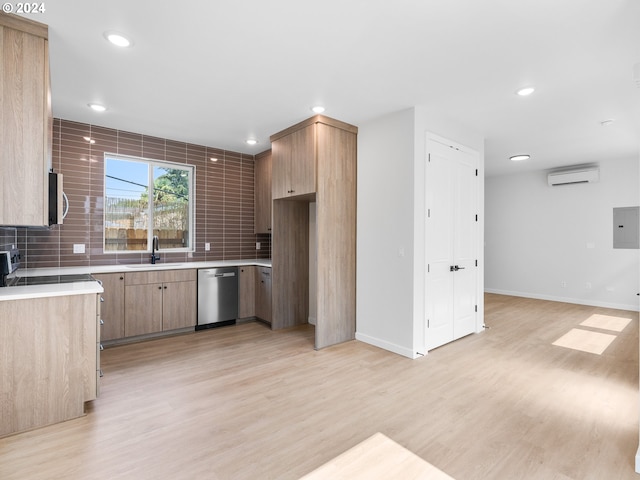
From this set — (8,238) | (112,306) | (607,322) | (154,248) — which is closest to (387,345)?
(112,306)

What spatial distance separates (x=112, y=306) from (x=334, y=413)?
2865 mm

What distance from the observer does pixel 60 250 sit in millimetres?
3865

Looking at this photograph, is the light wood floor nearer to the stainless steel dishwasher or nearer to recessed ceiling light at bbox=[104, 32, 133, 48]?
the stainless steel dishwasher

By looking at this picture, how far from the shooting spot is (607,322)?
4.95 m


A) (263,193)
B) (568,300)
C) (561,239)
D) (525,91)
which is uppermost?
(525,91)

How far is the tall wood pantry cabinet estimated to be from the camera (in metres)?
3.72

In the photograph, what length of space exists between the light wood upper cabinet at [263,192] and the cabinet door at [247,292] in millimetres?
749

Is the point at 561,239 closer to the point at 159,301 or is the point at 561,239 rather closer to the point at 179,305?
the point at 179,305

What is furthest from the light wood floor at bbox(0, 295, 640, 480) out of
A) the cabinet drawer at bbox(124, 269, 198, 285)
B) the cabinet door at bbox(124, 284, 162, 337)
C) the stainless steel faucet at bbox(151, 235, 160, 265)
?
the stainless steel faucet at bbox(151, 235, 160, 265)

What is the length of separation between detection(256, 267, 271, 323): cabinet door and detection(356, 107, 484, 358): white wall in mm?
1322

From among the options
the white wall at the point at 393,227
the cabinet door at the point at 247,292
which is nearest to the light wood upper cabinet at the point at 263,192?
the cabinet door at the point at 247,292

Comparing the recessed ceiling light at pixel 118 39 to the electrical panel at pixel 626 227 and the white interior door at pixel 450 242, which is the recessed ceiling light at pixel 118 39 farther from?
the electrical panel at pixel 626 227

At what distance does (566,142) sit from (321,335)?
4.56 metres

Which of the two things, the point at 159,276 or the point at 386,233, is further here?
the point at 159,276
